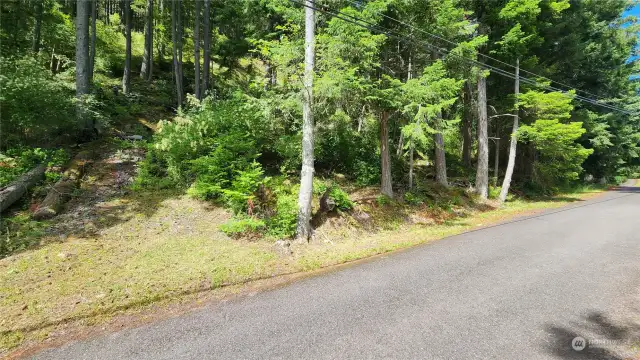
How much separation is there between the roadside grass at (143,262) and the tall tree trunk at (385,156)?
7.73 ft

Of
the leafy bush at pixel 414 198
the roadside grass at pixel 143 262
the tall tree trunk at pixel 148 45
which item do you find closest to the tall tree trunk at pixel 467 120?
the leafy bush at pixel 414 198

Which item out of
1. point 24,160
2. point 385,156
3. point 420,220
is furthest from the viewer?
point 385,156

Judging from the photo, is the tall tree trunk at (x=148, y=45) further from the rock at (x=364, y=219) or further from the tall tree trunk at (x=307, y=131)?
the rock at (x=364, y=219)

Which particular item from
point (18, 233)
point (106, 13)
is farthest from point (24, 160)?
point (106, 13)

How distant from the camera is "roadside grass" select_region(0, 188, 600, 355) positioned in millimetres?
3682

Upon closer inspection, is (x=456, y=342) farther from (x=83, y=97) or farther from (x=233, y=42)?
(x=233, y=42)

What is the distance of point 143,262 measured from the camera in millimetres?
5008

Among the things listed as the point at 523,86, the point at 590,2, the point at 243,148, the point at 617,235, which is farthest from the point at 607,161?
the point at 243,148

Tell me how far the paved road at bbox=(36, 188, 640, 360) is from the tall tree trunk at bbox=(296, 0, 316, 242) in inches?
80.8

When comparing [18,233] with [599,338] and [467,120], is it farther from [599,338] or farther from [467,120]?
[467,120]

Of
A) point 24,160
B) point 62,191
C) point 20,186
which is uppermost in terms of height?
point 24,160

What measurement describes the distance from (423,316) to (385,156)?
276 inches

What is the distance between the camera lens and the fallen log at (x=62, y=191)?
609 cm

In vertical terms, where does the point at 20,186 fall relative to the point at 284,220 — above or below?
above
